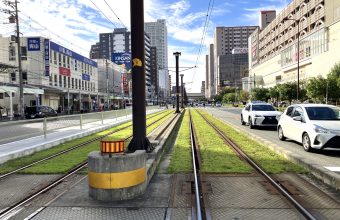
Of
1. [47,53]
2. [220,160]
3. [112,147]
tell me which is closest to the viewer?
[112,147]

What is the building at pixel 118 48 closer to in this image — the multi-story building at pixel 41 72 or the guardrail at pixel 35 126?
the guardrail at pixel 35 126

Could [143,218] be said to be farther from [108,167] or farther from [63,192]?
[63,192]

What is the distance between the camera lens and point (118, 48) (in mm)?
63562

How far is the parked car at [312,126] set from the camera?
12.2m

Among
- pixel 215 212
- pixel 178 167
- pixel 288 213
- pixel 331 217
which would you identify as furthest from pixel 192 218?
pixel 178 167

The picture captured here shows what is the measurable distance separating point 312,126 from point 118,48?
2094 inches

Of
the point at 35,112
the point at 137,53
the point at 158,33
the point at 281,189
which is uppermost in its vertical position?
the point at 158,33

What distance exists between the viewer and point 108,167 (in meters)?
7.26

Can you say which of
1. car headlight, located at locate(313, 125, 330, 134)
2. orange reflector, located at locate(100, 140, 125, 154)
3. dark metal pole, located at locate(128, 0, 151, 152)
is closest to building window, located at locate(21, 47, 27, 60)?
dark metal pole, located at locate(128, 0, 151, 152)

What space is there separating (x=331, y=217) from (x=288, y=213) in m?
0.63

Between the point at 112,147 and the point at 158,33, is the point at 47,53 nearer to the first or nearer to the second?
the point at 158,33

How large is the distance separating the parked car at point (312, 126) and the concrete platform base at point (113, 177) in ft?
23.6

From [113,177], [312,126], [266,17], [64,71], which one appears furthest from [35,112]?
[266,17]

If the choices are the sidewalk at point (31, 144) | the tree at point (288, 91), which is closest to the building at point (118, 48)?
the sidewalk at point (31, 144)
